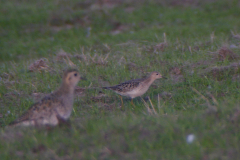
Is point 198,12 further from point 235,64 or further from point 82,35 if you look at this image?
point 235,64

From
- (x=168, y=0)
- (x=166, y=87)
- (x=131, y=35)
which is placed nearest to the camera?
(x=166, y=87)

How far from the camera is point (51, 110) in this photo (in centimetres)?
629

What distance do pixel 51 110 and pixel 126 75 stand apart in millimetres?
3864

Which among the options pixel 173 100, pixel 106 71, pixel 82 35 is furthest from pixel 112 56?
pixel 82 35

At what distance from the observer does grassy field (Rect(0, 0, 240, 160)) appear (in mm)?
5164

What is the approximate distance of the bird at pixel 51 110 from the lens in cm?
620

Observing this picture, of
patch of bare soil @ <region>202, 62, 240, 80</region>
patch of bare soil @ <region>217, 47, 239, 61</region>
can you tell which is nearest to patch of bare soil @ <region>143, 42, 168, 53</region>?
patch of bare soil @ <region>217, 47, 239, 61</region>

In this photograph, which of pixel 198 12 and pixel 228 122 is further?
pixel 198 12

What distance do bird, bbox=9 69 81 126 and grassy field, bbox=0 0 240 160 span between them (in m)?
0.30

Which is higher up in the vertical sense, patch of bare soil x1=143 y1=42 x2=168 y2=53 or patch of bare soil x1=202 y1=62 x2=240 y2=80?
patch of bare soil x1=143 y1=42 x2=168 y2=53

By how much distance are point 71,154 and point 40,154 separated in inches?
20.5

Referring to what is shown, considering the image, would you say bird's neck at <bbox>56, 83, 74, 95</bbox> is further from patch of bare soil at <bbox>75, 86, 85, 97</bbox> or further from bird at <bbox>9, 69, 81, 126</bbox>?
patch of bare soil at <bbox>75, 86, 85, 97</bbox>

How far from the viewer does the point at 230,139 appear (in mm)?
4988

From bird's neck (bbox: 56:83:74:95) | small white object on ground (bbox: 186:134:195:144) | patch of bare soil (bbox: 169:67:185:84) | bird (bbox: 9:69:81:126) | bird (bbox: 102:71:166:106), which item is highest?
bird's neck (bbox: 56:83:74:95)
